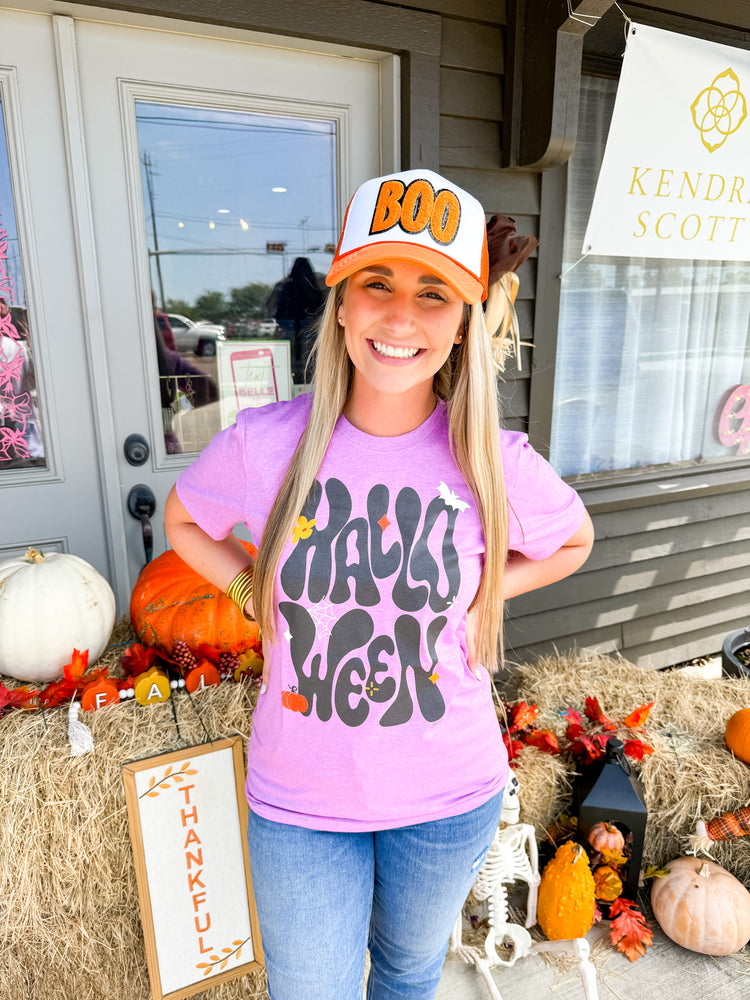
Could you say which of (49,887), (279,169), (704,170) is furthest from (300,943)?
(704,170)

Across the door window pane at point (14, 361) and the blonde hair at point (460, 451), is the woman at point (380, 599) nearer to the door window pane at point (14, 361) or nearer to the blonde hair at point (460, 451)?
the blonde hair at point (460, 451)

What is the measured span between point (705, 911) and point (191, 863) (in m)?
1.49

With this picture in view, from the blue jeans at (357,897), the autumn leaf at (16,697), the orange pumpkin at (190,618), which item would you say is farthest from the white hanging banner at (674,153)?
the autumn leaf at (16,697)

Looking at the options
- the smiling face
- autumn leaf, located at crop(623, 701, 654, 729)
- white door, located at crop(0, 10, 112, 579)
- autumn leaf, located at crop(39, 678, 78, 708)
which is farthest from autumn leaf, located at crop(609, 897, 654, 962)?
white door, located at crop(0, 10, 112, 579)

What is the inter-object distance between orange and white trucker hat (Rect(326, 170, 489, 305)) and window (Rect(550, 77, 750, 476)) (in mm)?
1747

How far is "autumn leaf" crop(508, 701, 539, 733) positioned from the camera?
7.23ft

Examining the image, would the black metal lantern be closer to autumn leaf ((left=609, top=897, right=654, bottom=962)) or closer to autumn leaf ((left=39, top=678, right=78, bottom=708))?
autumn leaf ((left=609, top=897, right=654, bottom=962))

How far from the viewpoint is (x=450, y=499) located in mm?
1203

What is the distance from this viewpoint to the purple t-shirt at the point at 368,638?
114cm

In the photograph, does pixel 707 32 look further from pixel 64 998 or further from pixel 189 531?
pixel 64 998

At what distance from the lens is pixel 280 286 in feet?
8.04

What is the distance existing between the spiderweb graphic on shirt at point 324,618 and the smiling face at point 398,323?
0.38m

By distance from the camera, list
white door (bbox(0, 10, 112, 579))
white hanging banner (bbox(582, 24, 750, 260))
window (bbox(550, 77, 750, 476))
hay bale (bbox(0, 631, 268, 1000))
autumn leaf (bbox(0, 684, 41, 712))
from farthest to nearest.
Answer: window (bbox(550, 77, 750, 476))
white hanging banner (bbox(582, 24, 750, 260))
white door (bbox(0, 10, 112, 579))
autumn leaf (bbox(0, 684, 41, 712))
hay bale (bbox(0, 631, 268, 1000))

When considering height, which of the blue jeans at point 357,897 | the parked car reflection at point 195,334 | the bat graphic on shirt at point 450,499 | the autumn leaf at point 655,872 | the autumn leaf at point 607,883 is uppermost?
the parked car reflection at point 195,334
